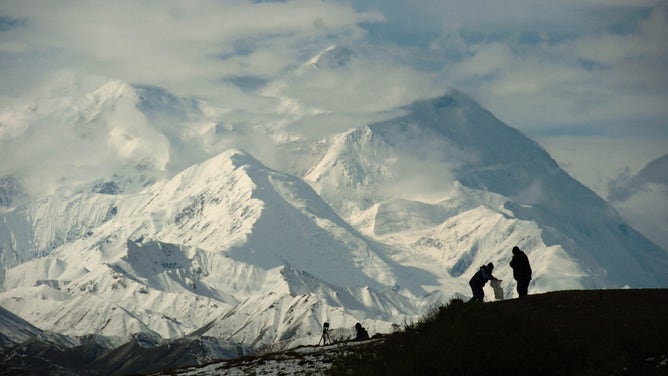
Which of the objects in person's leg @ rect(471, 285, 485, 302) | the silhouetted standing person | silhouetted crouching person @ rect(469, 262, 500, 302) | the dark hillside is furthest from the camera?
the silhouetted standing person

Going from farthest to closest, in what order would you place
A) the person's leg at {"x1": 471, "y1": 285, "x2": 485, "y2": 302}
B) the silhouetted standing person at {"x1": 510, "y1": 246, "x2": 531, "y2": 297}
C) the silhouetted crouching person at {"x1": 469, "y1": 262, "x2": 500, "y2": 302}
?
the silhouetted standing person at {"x1": 510, "y1": 246, "x2": 531, "y2": 297}, the silhouetted crouching person at {"x1": 469, "y1": 262, "x2": 500, "y2": 302}, the person's leg at {"x1": 471, "y1": 285, "x2": 485, "y2": 302}

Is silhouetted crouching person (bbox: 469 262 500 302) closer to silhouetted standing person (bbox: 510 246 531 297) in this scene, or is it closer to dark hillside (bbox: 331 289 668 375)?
silhouetted standing person (bbox: 510 246 531 297)

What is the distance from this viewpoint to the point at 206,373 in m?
58.1

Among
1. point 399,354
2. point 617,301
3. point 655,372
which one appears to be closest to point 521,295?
point 617,301

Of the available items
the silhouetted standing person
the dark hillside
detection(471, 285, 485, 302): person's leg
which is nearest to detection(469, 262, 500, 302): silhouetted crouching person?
detection(471, 285, 485, 302): person's leg

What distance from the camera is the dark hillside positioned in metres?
44.6

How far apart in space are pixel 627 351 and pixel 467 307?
899 cm

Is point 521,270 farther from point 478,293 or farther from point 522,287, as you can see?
point 478,293

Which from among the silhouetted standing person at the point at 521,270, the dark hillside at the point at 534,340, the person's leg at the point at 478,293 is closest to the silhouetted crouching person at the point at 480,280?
the person's leg at the point at 478,293

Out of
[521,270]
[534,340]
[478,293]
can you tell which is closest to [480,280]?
[478,293]

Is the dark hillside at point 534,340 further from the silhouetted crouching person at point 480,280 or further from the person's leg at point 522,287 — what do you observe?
the person's leg at point 522,287

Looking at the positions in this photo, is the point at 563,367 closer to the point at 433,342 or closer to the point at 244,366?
the point at 433,342

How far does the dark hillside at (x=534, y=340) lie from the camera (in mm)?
44594

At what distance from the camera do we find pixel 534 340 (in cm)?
4641
